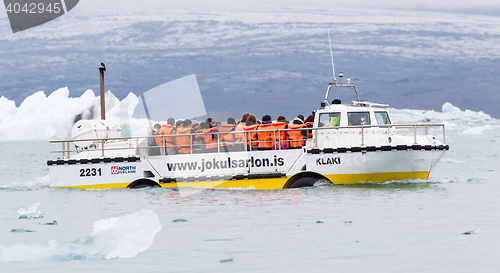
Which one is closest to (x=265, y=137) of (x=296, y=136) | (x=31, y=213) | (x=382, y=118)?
(x=296, y=136)

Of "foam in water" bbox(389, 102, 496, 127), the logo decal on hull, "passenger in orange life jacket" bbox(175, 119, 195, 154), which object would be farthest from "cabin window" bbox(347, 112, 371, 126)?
"foam in water" bbox(389, 102, 496, 127)

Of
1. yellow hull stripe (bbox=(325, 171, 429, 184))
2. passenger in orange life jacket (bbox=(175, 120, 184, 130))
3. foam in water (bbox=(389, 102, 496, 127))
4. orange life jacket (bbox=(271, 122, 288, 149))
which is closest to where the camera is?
yellow hull stripe (bbox=(325, 171, 429, 184))

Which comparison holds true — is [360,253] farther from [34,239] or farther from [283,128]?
[283,128]

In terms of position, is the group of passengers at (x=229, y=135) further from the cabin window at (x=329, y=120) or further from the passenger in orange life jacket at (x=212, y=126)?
the cabin window at (x=329, y=120)

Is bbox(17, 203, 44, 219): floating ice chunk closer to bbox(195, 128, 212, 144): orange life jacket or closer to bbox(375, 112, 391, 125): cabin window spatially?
bbox(195, 128, 212, 144): orange life jacket

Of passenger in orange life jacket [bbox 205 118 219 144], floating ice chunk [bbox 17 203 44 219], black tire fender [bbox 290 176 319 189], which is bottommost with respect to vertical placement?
floating ice chunk [bbox 17 203 44 219]

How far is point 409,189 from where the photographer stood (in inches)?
532

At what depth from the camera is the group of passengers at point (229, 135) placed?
13719 mm

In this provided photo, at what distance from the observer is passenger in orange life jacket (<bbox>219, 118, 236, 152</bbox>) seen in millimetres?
13836

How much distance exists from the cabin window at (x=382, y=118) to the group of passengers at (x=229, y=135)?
1695mm

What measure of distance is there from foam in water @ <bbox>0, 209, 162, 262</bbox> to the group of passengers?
16.2ft

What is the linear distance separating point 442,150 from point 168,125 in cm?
688

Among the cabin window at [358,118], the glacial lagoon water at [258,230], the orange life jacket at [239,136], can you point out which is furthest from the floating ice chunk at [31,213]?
→ the cabin window at [358,118]

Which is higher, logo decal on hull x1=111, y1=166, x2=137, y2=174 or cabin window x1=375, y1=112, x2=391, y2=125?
cabin window x1=375, y1=112, x2=391, y2=125
